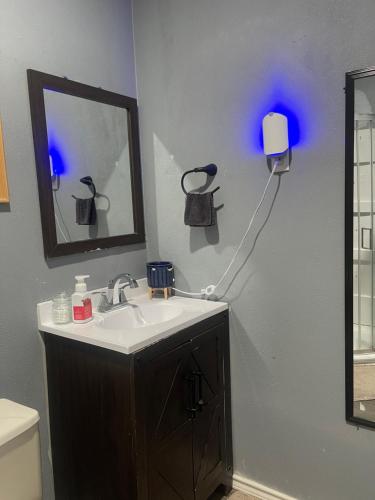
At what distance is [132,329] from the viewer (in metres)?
1.47

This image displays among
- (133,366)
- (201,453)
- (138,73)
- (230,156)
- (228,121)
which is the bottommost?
(201,453)

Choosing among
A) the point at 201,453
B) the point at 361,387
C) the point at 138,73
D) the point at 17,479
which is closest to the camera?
the point at 17,479

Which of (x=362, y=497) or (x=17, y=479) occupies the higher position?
(x=17, y=479)

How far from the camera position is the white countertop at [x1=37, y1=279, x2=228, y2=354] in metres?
1.34

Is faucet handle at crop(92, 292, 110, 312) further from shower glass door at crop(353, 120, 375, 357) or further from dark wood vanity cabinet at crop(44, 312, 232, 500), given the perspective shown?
shower glass door at crop(353, 120, 375, 357)

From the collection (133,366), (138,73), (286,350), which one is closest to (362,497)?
(286,350)

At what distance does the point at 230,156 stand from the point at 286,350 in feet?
2.88

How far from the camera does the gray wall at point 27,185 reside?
1437 mm

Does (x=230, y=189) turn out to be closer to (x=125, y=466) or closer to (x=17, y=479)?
(x=125, y=466)

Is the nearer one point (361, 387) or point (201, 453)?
point (361, 387)

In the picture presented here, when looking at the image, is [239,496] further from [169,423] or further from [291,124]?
[291,124]

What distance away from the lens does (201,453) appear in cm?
162

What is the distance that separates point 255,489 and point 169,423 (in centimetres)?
68

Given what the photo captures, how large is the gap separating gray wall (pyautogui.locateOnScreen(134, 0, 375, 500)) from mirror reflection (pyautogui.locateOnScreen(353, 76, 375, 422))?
0.19ft
